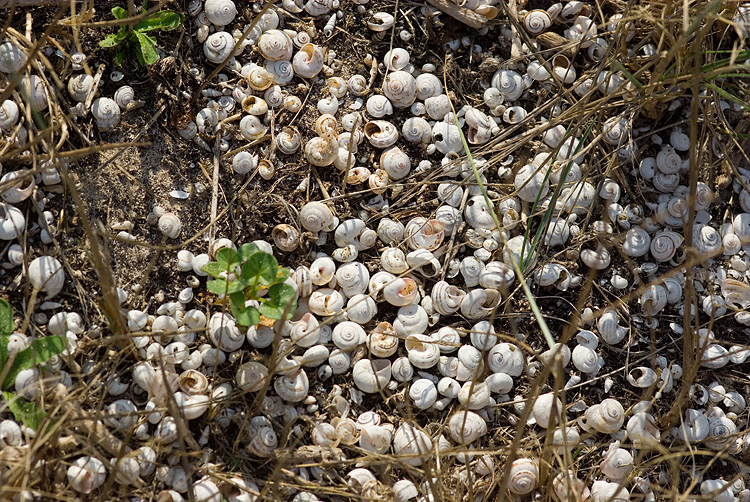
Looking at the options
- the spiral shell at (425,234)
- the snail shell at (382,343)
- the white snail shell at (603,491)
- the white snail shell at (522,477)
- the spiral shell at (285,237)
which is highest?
the spiral shell at (285,237)

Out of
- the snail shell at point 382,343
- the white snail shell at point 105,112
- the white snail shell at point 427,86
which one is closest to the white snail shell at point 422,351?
the snail shell at point 382,343

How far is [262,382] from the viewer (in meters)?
2.06

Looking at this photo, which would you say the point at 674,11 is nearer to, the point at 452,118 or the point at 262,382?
the point at 452,118

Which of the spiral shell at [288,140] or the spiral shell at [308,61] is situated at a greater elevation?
the spiral shell at [308,61]

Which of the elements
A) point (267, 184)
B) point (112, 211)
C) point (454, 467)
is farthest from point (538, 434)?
point (112, 211)

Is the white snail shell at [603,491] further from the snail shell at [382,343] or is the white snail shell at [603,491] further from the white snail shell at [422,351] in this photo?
the snail shell at [382,343]

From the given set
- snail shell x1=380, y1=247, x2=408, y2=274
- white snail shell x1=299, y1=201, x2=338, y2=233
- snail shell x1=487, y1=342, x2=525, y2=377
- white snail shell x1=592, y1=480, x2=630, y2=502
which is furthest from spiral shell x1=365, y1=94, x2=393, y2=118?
white snail shell x1=592, y1=480, x2=630, y2=502

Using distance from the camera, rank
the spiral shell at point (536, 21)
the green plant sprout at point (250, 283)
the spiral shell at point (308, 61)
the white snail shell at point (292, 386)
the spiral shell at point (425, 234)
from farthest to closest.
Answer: the spiral shell at point (536, 21) → the spiral shell at point (308, 61) → the spiral shell at point (425, 234) → the white snail shell at point (292, 386) → the green plant sprout at point (250, 283)

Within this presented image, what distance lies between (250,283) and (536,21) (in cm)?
152

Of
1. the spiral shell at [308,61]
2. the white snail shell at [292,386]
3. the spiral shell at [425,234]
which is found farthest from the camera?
the spiral shell at [308,61]

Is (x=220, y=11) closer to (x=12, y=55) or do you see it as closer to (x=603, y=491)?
(x=12, y=55)

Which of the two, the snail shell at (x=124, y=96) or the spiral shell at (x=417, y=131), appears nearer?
the snail shell at (x=124, y=96)

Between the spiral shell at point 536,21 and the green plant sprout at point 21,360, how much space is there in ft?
6.64

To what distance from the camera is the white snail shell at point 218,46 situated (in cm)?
235
